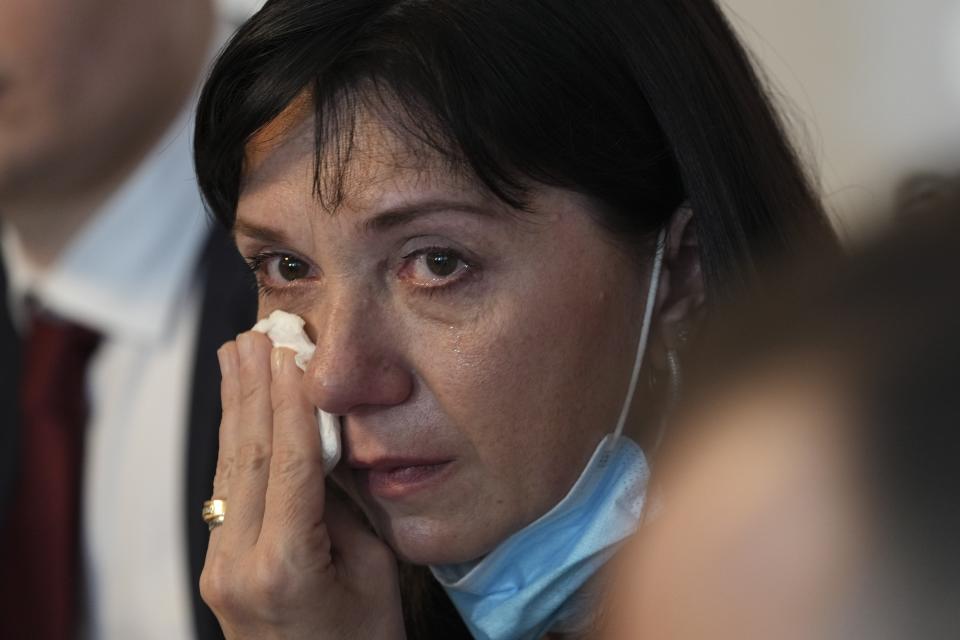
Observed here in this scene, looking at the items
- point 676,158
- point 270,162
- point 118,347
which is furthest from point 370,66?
point 118,347

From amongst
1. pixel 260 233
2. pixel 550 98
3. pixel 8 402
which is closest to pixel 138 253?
pixel 8 402

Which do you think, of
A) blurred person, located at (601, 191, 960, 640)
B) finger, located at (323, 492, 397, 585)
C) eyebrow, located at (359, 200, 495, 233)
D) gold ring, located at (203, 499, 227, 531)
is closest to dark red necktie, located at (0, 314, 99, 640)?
gold ring, located at (203, 499, 227, 531)

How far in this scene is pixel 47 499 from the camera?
66.3 inches

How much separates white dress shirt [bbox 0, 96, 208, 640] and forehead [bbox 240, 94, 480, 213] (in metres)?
0.56

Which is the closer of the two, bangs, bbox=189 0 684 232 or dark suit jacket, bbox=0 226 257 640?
bangs, bbox=189 0 684 232

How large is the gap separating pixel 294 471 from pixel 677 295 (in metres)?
0.37

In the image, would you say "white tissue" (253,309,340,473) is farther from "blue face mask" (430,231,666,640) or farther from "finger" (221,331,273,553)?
"blue face mask" (430,231,666,640)

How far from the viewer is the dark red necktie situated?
64.7 inches

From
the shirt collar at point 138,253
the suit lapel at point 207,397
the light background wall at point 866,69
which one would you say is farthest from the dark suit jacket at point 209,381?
the light background wall at point 866,69

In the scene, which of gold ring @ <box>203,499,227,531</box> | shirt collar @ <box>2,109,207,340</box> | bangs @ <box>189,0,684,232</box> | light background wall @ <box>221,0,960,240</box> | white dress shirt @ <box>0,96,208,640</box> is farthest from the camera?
light background wall @ <box>221,0,960,240</box>

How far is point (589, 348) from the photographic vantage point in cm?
108

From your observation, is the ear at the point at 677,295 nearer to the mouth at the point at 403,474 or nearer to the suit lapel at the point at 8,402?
the mouth at the point at 403,474

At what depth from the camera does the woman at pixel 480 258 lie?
1.03 m

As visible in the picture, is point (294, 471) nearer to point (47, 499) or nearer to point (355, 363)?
point (355, 363)
